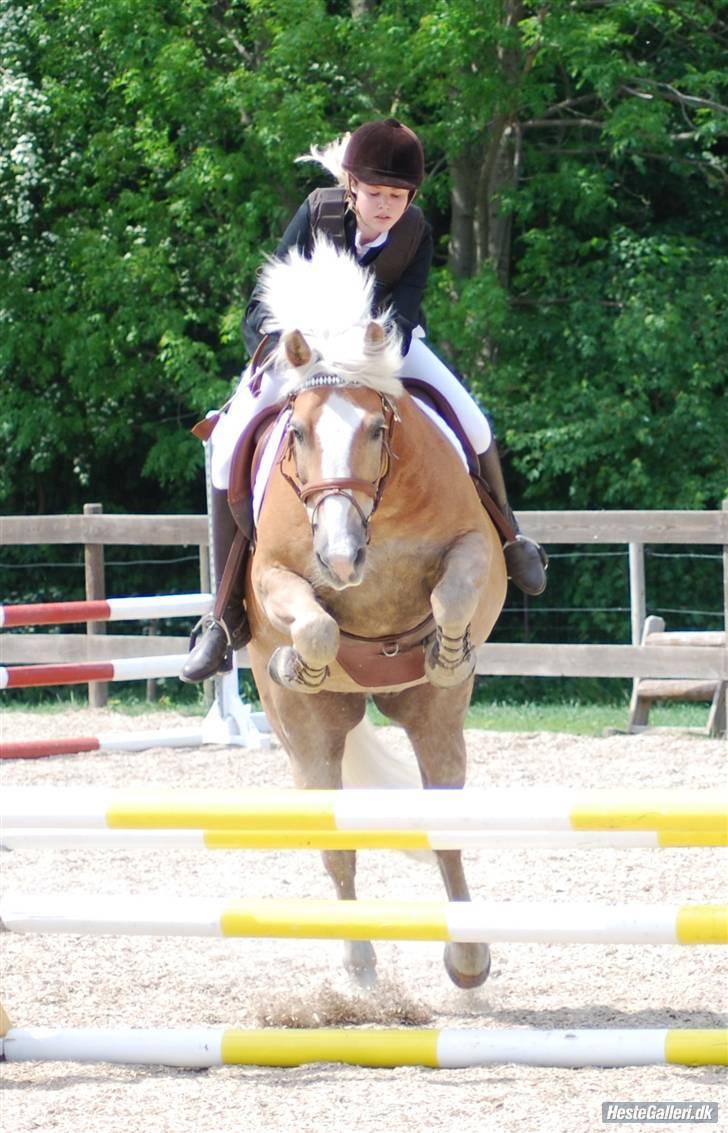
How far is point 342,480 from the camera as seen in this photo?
4172 mm

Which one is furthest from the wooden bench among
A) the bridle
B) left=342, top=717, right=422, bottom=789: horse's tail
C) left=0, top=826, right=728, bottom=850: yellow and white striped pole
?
left=0, top=826, right=728, bottom=850: yellow and white striped pole

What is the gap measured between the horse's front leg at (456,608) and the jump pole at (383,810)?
0.93 metres

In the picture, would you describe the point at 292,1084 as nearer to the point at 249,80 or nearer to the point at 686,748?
the point at 686,748

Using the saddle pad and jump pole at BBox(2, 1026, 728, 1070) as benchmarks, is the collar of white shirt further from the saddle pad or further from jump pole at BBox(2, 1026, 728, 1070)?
jump pole at BBox(2, 1026, 728, 1070)

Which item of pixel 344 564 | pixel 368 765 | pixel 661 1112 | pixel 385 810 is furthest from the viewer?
pixel 368 765

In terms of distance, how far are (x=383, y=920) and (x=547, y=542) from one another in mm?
6986

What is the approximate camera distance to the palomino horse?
4273 millimetres

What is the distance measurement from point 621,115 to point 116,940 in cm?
1059

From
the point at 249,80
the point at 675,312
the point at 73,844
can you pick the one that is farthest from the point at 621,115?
the point at 73,844

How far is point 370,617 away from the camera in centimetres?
459

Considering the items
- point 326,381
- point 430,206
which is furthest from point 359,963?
point 430,206

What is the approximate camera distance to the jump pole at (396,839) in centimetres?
340

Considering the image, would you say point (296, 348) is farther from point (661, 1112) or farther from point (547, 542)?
point (547, 542)

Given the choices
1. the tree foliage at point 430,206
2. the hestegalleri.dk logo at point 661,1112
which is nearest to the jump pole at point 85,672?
the hestegalleri.dk logo at point 661,1112
